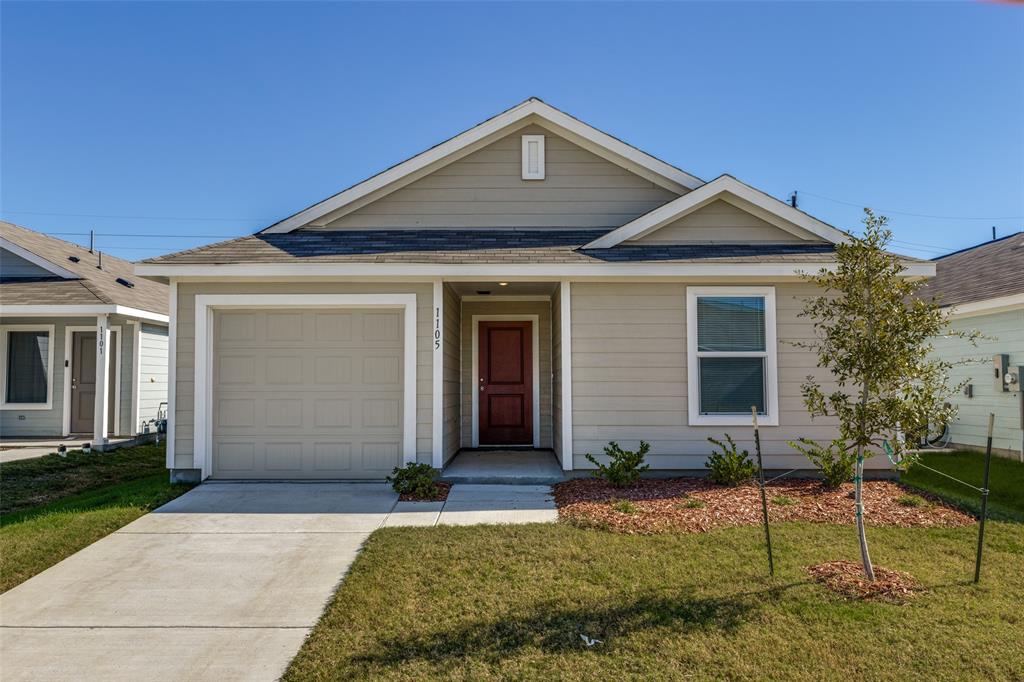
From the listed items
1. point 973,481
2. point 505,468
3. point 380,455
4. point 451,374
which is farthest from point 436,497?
point 973,481

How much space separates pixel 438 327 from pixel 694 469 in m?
3.85

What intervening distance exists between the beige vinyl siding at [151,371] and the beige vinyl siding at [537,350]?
7.20 m

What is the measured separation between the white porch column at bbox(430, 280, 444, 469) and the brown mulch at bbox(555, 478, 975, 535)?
1.63 m

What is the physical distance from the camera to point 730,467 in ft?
23.8

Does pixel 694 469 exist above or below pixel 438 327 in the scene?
below

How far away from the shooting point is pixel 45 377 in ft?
40.3

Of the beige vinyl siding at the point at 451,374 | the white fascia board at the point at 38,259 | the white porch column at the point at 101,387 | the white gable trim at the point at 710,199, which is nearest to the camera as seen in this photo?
the white gable trim at the point at 710,199

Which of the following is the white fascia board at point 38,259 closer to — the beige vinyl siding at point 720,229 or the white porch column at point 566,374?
the white porch column at point 566,374

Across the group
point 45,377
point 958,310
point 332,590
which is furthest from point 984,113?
point 45,377

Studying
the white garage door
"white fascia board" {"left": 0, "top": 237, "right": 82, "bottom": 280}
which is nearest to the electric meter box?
the white garage door

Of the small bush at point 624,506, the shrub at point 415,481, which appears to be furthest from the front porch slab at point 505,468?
the small bush at point 624,506

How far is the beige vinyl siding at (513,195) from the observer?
368 inches

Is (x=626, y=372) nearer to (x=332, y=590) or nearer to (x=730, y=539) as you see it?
(x=730, y=539)

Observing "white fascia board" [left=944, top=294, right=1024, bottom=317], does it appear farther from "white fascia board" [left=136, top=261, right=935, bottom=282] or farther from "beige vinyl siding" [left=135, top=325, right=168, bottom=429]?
"beige vinyl siding" [left=135, top=325, right=168, bottom=429]
